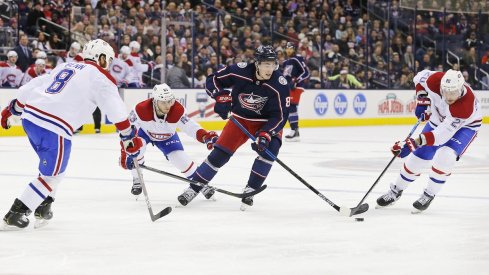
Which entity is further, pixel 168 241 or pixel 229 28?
pixel 229 28

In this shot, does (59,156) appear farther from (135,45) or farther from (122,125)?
(135,45)

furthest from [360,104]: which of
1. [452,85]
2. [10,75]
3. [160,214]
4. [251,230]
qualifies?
[251,230]

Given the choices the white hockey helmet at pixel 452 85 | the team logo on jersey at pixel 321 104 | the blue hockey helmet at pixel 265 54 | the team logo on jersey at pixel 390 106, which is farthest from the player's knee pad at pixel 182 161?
the team logo on jersey at pixel 390 106

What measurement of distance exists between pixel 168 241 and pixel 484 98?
15218 millimetres

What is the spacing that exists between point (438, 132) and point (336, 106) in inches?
435

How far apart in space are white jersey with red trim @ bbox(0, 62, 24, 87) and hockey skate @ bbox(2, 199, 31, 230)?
8.82 metres

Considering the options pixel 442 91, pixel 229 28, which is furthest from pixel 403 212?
pixel 229 28

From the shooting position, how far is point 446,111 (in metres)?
6.31

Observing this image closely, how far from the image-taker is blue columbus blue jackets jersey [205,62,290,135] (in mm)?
6359

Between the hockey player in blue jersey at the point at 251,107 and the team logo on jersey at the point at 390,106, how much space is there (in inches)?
461

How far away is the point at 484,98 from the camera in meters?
19.2

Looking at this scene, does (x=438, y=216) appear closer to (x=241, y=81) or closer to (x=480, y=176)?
(x=241, y=81)

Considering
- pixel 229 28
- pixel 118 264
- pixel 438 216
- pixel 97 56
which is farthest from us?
pixel 229 28

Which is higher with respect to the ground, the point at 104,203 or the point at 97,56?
the point at 97,56
